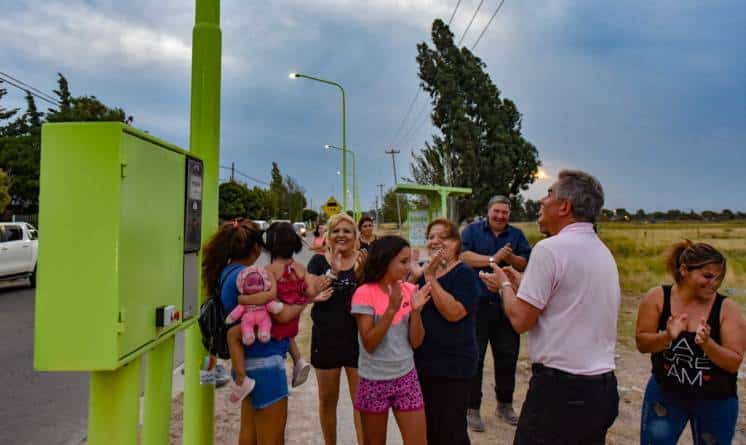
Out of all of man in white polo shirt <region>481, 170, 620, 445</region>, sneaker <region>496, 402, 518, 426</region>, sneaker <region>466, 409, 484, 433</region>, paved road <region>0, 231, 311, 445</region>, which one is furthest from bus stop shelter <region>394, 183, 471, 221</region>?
man in white polo shirt <region>481, 170, 620, 445</region>

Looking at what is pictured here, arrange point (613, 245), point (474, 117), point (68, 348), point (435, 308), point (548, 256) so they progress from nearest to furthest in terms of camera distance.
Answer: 1. point (68, 348)
2. point (548, 256)
3. point (435, 308)
4. point (613, 245)
5. point (474, 117)

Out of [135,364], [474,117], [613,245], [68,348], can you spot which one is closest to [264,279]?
[135,364]

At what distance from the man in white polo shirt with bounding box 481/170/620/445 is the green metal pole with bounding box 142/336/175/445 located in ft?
6.18

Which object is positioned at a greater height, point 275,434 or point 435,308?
point 435,308

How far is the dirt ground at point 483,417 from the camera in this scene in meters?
3.96

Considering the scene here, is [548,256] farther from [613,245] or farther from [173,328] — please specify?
[613,245]

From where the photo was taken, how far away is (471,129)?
29.6 metres

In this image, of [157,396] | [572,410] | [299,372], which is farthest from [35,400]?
[572,410]

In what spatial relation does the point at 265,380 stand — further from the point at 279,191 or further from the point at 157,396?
the point at 279,191

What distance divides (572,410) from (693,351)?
Result: 944 mm

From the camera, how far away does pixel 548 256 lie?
7.06ft

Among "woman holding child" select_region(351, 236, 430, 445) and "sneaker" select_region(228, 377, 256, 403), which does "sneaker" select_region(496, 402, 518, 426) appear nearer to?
"woman holding child" select_region(351, 236, 430, 445)

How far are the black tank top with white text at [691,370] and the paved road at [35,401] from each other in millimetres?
4391

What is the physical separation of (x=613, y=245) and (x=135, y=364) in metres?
21.2
